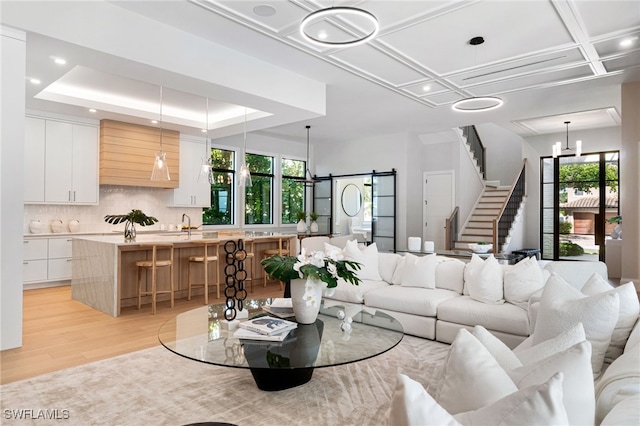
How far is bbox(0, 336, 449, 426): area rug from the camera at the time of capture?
244cm

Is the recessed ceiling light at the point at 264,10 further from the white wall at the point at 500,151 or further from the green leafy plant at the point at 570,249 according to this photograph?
the white wall at the point at 500,151

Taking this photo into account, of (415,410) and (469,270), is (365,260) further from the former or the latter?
(415,410)

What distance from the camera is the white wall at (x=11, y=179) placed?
135 inches

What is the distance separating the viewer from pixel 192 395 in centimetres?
274

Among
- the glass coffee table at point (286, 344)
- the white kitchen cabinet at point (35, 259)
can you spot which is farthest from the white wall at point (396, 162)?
the white kitchen cabinet at point (35, 259)

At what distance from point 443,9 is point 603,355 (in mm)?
3119

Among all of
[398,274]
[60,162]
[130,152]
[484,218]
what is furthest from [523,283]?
[60,162]

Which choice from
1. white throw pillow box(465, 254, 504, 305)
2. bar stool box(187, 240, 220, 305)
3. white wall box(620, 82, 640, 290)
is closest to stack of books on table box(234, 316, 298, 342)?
white throw pillow box(465, 254, 504, 305)

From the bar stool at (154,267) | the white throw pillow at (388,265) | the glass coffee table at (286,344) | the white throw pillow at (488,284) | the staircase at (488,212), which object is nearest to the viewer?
the glass coffee table at (286,344)

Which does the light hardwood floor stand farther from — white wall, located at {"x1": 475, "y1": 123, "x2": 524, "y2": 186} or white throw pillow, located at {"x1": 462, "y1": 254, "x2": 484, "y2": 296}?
white wall, located at {"x1": 475, "y1": 123, "x2": 524, "y2": 186}

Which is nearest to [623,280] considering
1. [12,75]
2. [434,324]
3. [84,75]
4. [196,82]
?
[434,324]

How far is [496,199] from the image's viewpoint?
10.1 m

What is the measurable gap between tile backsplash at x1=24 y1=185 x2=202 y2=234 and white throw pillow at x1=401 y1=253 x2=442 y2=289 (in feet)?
18.2

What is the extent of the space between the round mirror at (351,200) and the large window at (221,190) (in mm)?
3070
